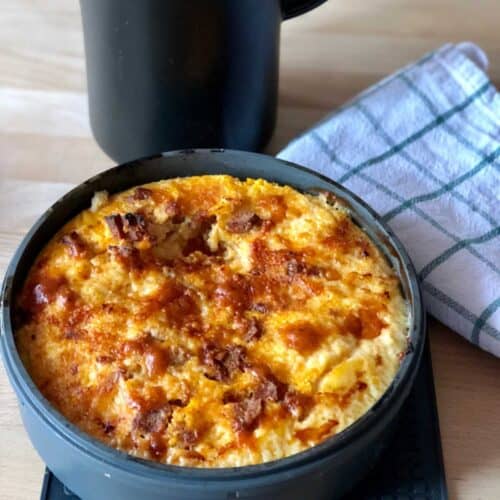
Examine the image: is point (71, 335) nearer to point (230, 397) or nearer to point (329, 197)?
point (230, 397)

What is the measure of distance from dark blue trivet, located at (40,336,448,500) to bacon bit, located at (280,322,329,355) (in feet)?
0.48

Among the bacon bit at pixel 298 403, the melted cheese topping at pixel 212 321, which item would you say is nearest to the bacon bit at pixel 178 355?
the melted cheese topping at pixel 212 321

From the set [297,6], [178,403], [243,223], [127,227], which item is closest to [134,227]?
[127,227]

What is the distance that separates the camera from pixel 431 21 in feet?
4.73

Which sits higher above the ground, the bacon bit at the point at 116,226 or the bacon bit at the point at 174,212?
the bacon bit at the point at 174,212

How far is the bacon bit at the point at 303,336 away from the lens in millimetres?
815

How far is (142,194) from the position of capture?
0.95 metres

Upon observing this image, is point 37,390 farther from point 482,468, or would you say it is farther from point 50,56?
point 50,56

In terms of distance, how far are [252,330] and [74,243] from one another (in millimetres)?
216

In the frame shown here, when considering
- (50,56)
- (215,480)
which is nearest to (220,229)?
(215,480)

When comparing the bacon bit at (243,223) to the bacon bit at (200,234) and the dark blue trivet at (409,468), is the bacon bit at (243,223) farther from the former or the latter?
the dark blue trivet at (409,468)

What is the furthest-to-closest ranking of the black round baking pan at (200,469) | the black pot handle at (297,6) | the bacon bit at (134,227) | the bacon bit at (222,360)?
the black pot handle at (297,6) → the bacon bit at (134,227) → the bacon bit at (222,360) → the black round baking pan at (200,469)

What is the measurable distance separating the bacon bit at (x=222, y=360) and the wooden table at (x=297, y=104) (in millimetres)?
216

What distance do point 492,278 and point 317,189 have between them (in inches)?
8.9
